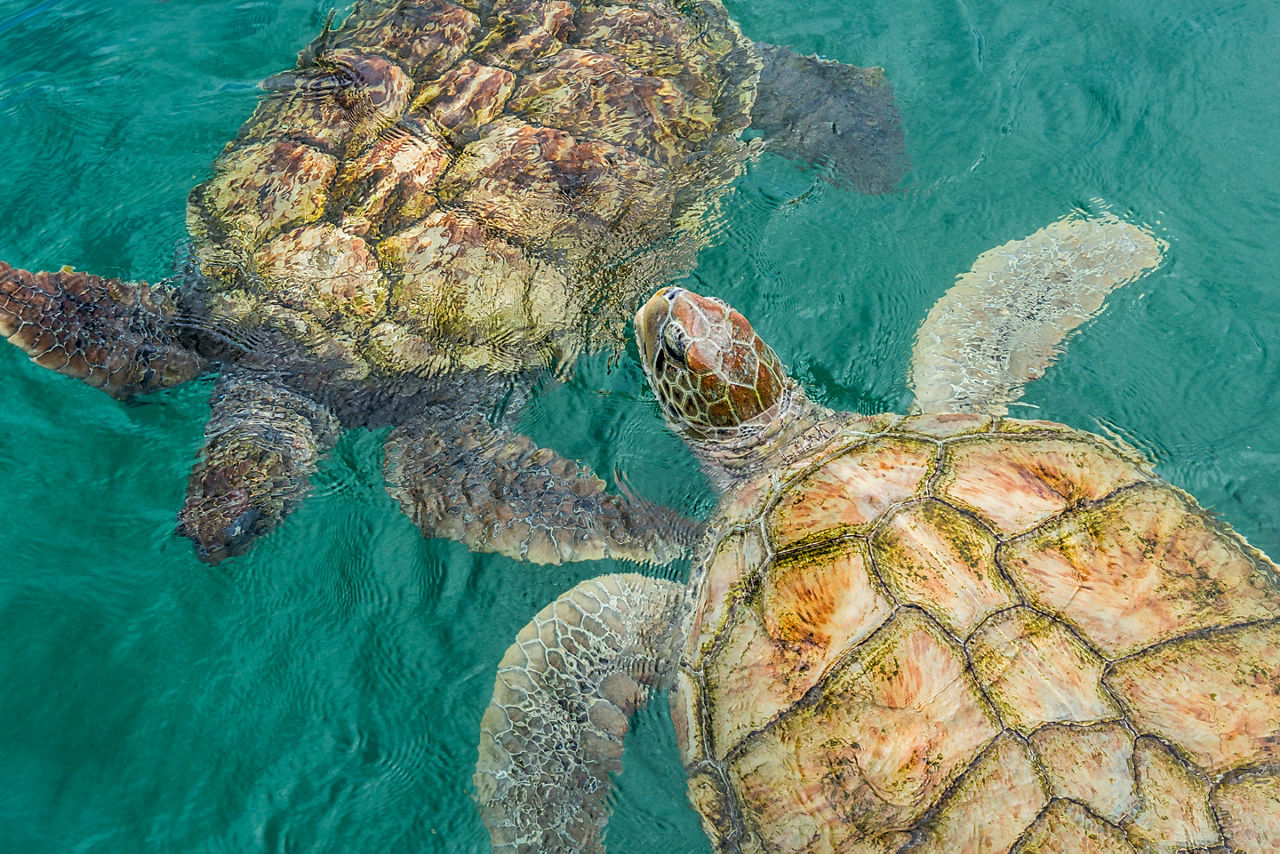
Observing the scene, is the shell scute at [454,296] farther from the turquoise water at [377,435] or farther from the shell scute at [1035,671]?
the shell scute at [1035,671]

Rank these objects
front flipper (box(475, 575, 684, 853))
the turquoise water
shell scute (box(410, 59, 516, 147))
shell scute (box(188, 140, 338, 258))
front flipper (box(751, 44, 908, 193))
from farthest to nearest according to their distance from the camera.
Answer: front flipper (box(751, 44, 908, 193)) → shell scute (box(410, 59, 516, 147)) → shell scute (box(188, 140, 338, 258)) → the turquoise water → front flipper (box(475, 575, 684, 853))

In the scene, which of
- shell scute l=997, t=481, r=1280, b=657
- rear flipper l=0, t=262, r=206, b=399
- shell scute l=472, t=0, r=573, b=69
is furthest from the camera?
shell scute l=472, t=0, r=573, b=69

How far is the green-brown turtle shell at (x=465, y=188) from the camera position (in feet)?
11.9

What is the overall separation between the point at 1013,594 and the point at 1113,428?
6.30ft

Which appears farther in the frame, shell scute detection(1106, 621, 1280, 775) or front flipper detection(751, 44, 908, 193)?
front flipper detection(751, 44, 908, 193)

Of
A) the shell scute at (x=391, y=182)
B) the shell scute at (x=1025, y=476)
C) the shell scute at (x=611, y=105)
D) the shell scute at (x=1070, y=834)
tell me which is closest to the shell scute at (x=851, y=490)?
the shell scute at (x=1025, y=476)

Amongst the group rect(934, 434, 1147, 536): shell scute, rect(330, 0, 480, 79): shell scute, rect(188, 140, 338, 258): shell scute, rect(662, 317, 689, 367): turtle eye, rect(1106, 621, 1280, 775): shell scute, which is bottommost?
rect(1106, 621, 1280, 775): shell scute

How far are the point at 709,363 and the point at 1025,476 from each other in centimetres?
129

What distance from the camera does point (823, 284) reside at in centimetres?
441

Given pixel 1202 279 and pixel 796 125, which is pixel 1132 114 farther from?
pixel 796 125

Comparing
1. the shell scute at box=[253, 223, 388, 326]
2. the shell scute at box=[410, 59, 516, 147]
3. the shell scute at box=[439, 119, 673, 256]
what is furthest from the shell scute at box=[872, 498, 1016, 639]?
the shell scute at box=[410, 59, 516, 147]

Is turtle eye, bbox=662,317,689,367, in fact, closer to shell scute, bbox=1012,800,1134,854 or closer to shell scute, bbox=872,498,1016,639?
shell scute, bbox=872,498,1016,639

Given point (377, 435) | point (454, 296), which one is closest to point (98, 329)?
point (377, 435)

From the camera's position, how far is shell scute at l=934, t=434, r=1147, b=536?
2740 millimetres
